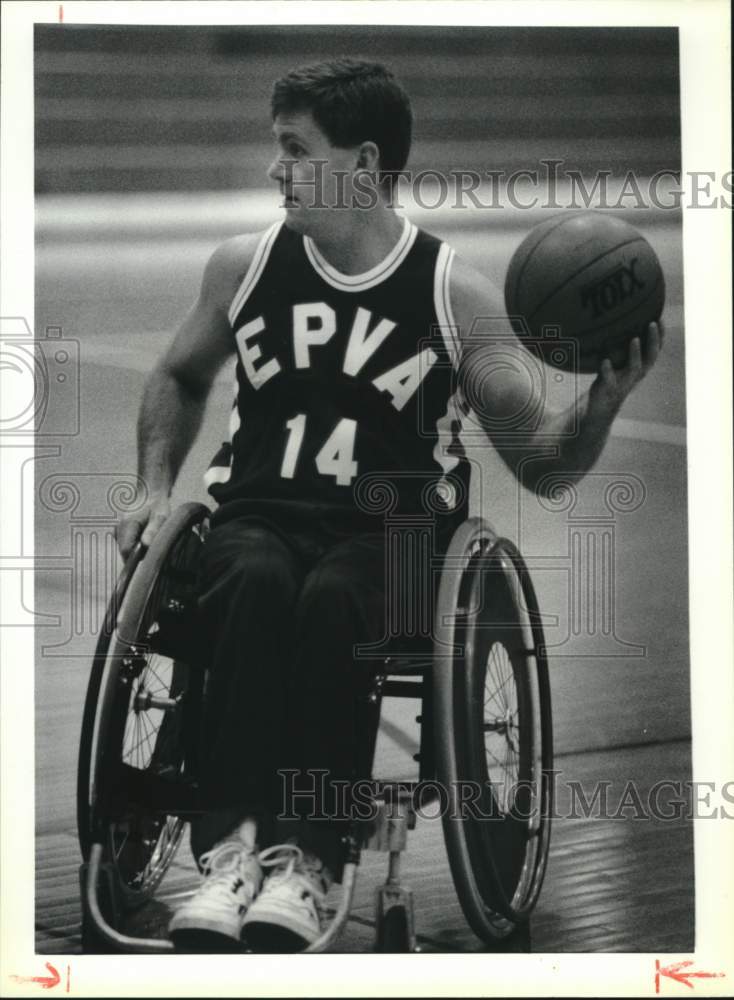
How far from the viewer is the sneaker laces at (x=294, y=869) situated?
2680mm

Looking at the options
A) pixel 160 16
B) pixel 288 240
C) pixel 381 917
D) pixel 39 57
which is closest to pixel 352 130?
pixel 288 240

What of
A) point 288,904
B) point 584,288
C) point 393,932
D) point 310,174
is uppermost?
point 310,174

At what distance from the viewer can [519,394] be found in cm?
289

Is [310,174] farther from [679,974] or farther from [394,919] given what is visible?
[679,974]

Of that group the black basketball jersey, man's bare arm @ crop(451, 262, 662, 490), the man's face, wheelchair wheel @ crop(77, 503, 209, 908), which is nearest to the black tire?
wheelchair wheel @ crop(77, 503, 209, 908)

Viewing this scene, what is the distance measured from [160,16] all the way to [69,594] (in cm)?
139

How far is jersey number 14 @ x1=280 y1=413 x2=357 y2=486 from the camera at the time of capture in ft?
9.29

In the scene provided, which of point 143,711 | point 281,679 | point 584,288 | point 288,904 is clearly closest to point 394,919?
point 288,904

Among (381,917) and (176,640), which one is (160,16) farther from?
(381,917)

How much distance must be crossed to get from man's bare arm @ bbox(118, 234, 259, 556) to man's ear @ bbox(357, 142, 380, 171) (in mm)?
304

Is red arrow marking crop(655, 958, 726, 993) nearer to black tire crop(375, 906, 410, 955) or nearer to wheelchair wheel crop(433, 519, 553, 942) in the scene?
wheelchair wheel crop(433, 519, 553, 942)

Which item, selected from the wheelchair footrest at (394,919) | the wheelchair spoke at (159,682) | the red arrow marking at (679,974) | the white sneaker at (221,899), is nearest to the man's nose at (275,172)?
the wheelchair spoke at (159,682)

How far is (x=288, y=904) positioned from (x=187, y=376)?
1226mm

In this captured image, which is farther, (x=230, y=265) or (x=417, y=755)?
(x=230, y=265)
